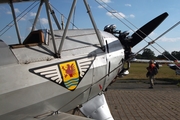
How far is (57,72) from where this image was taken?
3.62 m

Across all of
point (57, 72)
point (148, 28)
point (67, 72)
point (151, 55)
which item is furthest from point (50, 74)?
point (151, 55)

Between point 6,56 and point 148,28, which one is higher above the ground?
point 148,28

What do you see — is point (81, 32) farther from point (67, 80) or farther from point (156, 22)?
point (156, 22)

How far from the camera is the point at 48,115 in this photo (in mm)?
3646

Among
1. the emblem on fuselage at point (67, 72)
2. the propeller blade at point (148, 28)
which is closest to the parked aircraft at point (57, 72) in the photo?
the emblem on fuselage at point (67, 72)

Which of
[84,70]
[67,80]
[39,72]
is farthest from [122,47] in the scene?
[39,72]

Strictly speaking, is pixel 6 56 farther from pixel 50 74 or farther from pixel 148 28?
pixel 148 28

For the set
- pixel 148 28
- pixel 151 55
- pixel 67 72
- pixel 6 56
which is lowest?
pixel 151 55

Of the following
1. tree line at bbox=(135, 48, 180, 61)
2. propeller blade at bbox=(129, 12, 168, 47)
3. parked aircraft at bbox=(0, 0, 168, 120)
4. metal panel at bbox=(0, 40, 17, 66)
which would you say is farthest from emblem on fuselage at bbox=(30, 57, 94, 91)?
propeller blade at bbox=(129, 12, 168, 47)

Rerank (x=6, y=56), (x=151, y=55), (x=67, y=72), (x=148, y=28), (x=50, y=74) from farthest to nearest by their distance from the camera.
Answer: (x=151, y=55) → (x=148, y=28) → (x=67, y=72) → (x=50, y=74) → (x=6, y=56)

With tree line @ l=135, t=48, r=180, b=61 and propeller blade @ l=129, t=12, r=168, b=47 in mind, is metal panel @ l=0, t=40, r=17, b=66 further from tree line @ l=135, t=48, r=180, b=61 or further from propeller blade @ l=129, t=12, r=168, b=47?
propeller blade @ l=129, t=12, r=168, b=47

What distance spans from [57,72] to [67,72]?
204 mm

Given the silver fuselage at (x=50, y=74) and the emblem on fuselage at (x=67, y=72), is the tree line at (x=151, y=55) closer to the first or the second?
the silver fuselage at (x=50, y=74)

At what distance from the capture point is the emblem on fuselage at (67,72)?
3490mm
